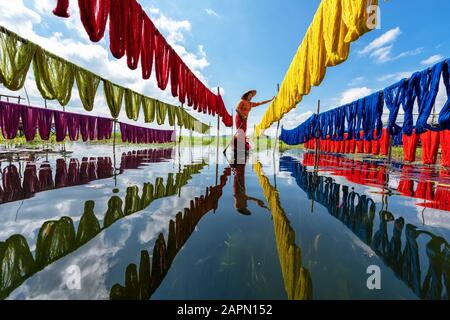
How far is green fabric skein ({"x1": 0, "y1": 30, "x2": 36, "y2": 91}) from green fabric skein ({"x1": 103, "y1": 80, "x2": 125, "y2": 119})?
10.2 ft

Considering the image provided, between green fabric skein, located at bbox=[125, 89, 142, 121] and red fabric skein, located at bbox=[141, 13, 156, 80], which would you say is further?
green fabric skein, located at bbox=[125, 89, 142, 121]

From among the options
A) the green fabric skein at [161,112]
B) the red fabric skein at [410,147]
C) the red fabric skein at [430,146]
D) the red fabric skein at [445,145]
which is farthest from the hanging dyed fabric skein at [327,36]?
the green fabric skein at [161,112]

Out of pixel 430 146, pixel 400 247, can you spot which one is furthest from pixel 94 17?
pixel 430 146

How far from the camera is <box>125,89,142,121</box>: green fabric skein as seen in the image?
31.2 ft

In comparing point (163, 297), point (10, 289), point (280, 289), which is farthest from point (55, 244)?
point (280, 289)

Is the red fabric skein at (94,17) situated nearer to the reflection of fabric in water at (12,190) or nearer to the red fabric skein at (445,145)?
the reflection of fabric in water at (12,190)

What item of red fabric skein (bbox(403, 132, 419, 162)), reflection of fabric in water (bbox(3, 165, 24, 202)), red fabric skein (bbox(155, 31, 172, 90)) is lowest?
reflection of fabric in water (bbox(3, 165, 24, 202))

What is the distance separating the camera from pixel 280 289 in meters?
1.17

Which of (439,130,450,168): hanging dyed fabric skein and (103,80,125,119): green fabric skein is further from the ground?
(103,80,125,119): green fabric skein

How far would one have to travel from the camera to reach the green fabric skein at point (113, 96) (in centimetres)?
836

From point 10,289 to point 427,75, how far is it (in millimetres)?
6918

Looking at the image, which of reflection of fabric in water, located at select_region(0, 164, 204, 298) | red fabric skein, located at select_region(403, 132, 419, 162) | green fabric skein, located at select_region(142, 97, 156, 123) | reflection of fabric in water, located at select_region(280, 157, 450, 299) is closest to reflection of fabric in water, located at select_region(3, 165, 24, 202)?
reflection of fabric in water, located at select_region(0, 164, 204, 298)

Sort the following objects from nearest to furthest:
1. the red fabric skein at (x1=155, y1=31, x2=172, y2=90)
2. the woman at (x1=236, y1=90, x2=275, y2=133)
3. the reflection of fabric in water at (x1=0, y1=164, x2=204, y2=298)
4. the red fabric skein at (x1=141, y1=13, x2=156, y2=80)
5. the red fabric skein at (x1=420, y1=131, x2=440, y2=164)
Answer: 1. the reflection of fabric in water at (x1=0, y1=164, x2=204, y2=298)
2. the red fabric skein at (x1=141, y1=13, x2=156, y2=80)
3. the red fabric skein at (x1=155, y1=31, x2=172, y2=90)
4. the red fabric skein at (x1=420, y1=131, x2=440, y2=164)
5. the woman at (x1=236, y1=90, x2=275, y2=133)

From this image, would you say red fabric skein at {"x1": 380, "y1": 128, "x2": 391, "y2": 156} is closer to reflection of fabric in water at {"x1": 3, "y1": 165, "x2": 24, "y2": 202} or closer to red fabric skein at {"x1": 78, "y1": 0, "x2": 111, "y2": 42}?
red fabric skein at {"x1": 78, "y1": 0, "x2": 111, "y2": 42}
